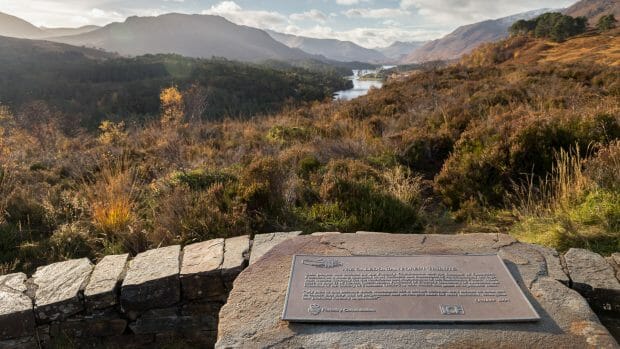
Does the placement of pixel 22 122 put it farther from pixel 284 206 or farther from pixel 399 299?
pixel 399 299

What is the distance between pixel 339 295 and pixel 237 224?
6.42ft

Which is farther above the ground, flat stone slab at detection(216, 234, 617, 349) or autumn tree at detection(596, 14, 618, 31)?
autumn tree at detection(596, 14, 618, 31)

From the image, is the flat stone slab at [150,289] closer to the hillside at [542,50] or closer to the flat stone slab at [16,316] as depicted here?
the flat stone slab at [16,316]

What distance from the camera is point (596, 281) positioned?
116 inches

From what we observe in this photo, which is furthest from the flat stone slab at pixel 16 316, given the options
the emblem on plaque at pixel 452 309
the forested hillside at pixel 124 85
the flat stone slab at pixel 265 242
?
the forested hillside at pixel 124 85

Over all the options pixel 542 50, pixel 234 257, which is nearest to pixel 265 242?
pixel 234 257

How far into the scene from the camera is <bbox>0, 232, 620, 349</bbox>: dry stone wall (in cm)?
305

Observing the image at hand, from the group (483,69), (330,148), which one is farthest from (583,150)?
(483,69)

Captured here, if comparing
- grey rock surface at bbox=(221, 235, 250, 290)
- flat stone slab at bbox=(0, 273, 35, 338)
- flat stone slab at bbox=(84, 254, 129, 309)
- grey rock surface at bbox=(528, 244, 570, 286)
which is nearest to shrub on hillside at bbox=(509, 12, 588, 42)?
grey rock surface at bbox=(528, 244, 570, 286)

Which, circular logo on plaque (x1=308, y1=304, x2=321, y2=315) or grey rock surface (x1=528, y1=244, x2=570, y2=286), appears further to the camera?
grey rock surface (x1=528, y1=244, x2=570, y2=286)

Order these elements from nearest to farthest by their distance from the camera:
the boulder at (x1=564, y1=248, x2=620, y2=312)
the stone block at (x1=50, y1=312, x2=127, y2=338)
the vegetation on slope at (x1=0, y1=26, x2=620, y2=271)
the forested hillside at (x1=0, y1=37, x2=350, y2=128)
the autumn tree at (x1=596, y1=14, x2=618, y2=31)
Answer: the boulder at (x1=564, y1=248, x2=620, y2=312)
the stone block at (x1=50, y1=312, x2=127, y2=338)
the vegetation on slope at (x1=0, y1=26, x2=620, y2=271)
the autumn tree at (x1=596, y1=14, x2=618, y2=31)
the forested hillside at (x1=0, y1=37, x2=350, y2=128)

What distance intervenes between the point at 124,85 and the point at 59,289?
4794 centimetres

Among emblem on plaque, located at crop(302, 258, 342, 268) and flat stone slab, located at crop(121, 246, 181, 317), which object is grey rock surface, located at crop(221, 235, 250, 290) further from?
emblem on plaque, located at crop(302, 258, 342, 268)

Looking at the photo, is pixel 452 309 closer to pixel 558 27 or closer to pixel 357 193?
pixel 357 193
